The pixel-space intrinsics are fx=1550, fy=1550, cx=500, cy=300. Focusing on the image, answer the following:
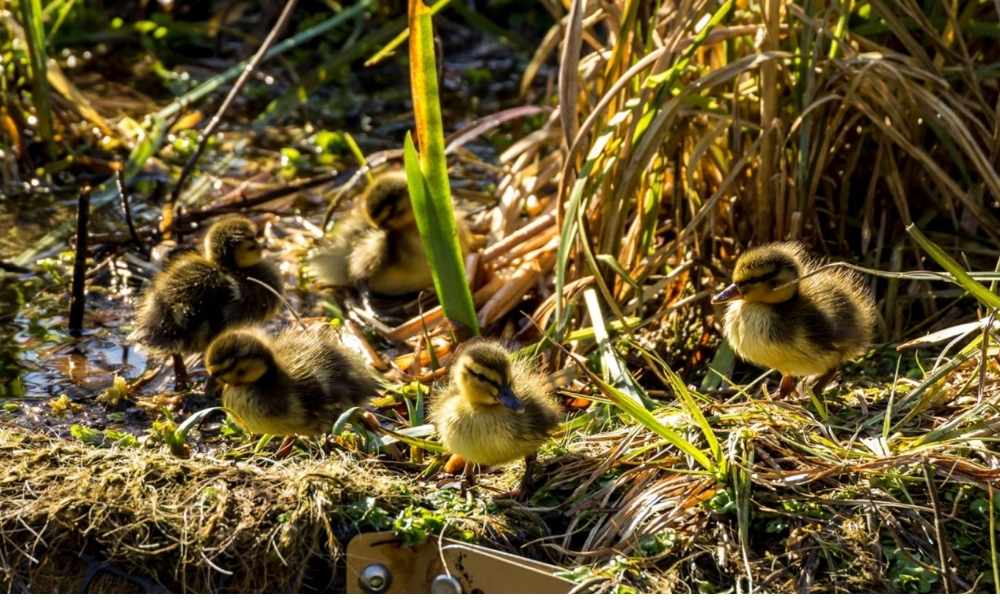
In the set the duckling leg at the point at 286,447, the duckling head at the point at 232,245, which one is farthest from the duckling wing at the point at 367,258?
the duckling leg at the point at 286,447

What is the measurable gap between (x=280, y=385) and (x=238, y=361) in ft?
0.49

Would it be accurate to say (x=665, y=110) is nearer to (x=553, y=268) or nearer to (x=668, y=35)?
(x=668, y=35)

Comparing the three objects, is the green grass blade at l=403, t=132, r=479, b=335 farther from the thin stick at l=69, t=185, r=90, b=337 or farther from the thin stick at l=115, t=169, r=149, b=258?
the thin stick at l=115, t=169, r=149, b=258

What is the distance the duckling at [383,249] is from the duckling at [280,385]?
1.31 metres

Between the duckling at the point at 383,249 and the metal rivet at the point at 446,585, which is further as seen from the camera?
the duckling at the point at 383,249

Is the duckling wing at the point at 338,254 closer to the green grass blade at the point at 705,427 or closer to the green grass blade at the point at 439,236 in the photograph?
the green grass blade at the point at 439,236

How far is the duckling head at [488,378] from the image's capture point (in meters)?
4.32

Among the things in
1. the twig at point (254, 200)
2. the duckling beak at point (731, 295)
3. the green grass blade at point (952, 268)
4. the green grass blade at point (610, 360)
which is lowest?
the twig at point (254, 200)

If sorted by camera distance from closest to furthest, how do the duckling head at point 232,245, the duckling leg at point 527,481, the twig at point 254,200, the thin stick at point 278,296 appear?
the duckling leg at point 527,481 → the thin stick at point 278,296 → the duckling head at point 232,245 → the twig at point 254,200

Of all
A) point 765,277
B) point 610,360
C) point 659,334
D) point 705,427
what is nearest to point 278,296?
point 610,360

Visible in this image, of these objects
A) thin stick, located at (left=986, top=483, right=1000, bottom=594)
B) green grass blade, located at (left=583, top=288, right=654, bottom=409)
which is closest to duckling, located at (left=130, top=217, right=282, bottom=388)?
green grass blade, located at (left=583, top=288, right=654, bottom=409)

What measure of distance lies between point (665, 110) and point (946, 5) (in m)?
1.11

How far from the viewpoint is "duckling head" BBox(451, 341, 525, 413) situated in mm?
4316

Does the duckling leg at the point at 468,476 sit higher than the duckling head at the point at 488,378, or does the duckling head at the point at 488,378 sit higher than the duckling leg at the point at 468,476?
the duckling head at the point at 488,378
